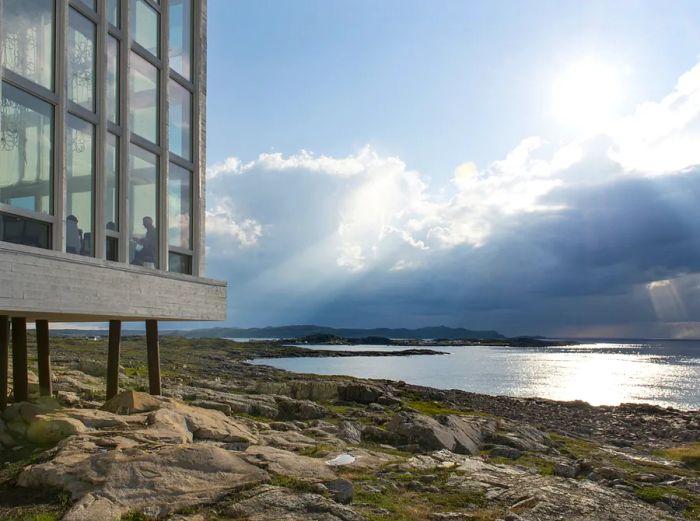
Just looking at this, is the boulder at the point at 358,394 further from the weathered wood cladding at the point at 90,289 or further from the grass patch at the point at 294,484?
the grass patch at the point at 294,484

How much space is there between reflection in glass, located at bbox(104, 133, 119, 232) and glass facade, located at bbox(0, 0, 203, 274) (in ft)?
0.10

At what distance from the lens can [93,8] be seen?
18484 mm

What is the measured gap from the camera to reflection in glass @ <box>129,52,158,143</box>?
20406mm

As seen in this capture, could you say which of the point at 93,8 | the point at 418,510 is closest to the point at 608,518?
the point at 418,510

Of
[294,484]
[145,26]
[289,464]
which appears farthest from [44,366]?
[294,484]

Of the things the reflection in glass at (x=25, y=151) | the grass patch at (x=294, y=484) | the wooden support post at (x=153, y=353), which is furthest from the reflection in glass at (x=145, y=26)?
the grass patch at (x=294, y=484)

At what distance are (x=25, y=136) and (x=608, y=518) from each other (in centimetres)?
1695

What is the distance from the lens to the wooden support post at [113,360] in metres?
24.8

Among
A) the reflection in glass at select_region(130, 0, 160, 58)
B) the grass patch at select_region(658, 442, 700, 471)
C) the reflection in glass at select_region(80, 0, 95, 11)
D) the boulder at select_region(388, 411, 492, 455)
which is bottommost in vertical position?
the grass patch at select_region(658, 442, 700, 471)

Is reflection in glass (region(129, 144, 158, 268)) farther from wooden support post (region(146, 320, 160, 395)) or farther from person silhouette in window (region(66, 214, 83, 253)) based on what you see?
wooden support post (region(146, 320, 160, 395))

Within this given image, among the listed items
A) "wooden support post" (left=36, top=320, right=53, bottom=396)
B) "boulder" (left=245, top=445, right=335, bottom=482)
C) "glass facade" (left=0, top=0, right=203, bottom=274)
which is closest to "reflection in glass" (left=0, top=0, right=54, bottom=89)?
"glass facade" (left=0, top=0, right=203, bottom=274)

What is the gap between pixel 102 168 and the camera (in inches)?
726

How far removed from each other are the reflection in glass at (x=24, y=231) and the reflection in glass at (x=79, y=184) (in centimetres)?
83

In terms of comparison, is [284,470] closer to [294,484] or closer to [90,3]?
[294,484]
